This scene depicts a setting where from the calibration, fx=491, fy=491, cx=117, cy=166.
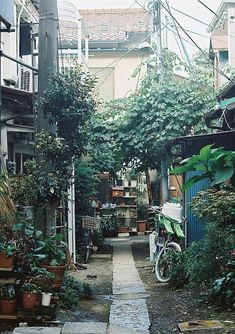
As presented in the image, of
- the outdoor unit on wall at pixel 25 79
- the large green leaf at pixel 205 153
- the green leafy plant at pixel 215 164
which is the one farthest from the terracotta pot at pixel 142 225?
the large green leaf at pixel 205 153

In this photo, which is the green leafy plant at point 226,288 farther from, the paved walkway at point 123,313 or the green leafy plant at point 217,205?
the paved walkway at point 123,313

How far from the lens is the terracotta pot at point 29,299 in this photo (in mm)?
6168

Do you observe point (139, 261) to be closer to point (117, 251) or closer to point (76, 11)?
point (117, 251)

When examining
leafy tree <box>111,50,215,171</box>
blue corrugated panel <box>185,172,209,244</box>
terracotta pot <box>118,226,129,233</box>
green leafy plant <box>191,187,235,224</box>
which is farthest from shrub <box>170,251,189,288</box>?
terracotta pot <box>118,226,129,233</box>

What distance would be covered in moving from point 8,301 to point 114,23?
19701mm

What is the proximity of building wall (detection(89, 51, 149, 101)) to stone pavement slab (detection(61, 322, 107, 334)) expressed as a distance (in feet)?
55.0

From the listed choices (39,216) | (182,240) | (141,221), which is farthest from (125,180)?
(39,216)

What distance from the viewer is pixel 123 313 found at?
7.24m

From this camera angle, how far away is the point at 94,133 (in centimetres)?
1420

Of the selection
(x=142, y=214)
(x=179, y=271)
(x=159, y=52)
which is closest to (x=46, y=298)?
(x=179, y=271)

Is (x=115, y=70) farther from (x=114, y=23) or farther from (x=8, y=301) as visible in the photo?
(x=8, y=301)

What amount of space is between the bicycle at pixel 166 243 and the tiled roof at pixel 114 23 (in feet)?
40.5

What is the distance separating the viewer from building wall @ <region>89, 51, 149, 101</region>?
22359mm

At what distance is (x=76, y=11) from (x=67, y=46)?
11.8ft
